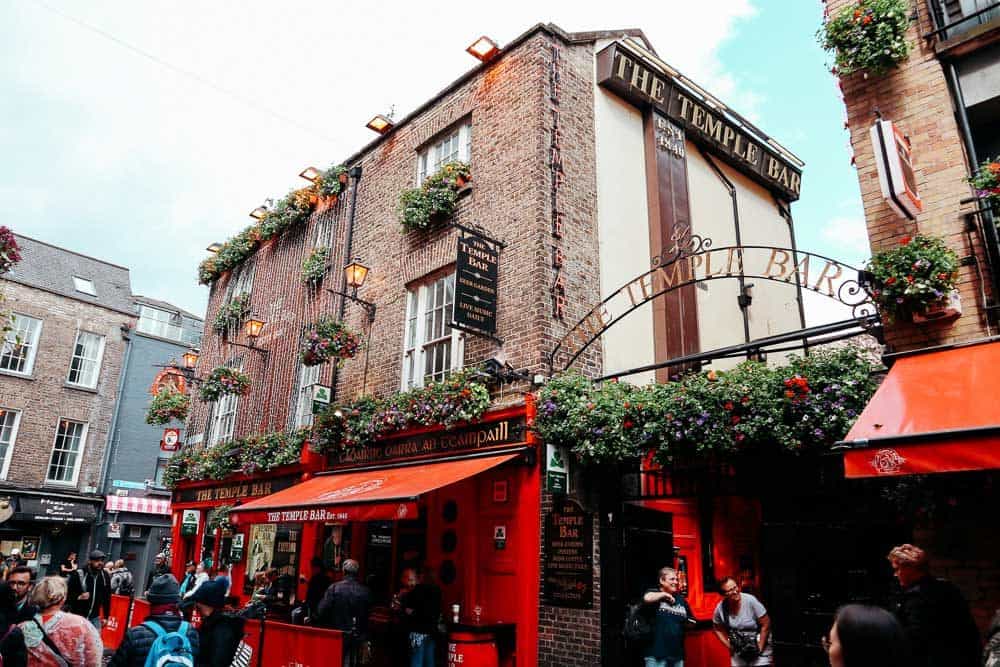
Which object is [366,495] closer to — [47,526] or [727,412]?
[727,412]

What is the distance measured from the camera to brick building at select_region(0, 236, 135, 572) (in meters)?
23.1

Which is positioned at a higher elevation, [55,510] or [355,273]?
[355,273]

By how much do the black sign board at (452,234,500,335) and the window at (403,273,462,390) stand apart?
3.42ft

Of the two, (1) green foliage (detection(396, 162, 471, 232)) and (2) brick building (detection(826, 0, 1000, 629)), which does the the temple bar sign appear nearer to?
(1) green foliage (detection(396, 162, 471, 232))

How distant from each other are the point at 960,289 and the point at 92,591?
1334 centimetres

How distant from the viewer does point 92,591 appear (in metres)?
11.5

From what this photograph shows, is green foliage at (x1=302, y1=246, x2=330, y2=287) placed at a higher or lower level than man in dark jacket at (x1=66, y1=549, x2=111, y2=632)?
higher

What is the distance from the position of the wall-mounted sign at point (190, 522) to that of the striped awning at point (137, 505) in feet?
30.9

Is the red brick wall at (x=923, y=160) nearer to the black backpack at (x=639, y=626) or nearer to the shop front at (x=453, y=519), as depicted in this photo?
the black backpack at (x=639, y=626)

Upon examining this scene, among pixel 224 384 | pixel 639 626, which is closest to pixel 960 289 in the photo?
pixel 639 626

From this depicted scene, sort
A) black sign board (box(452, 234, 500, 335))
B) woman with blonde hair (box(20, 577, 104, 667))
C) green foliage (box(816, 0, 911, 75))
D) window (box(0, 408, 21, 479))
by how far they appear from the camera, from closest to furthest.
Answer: woman with blonde hair (box(20, 577, 104, 667)) → green foliage (box(816, 0, 911, 75)) → black sign board (box(452, 234, 500, 335)) → window (box(0, 408, 21, 479))

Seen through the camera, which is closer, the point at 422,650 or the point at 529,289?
Result: the point at 422,650

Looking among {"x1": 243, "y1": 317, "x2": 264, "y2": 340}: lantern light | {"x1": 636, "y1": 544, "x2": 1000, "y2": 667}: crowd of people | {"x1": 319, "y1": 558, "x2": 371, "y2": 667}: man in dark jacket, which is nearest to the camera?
{"x1": 636, "y1": 544, "x2": 1000, "y2": 667}: crowd of people

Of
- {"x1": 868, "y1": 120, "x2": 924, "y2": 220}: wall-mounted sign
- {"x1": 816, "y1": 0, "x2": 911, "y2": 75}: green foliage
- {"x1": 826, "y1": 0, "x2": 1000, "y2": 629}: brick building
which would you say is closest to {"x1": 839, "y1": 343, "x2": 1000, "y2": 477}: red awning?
{"x1": 826, "y1": 0, "x2": 1000, "y2": 629}: brick building
